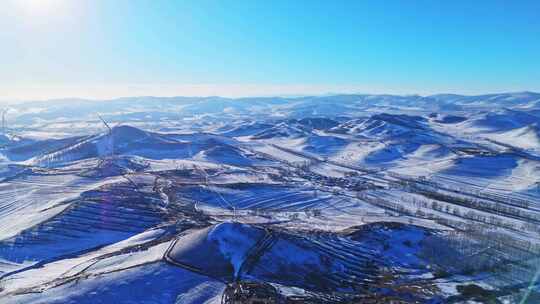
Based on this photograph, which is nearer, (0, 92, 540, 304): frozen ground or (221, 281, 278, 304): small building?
(221, 281, 278, 304): small building

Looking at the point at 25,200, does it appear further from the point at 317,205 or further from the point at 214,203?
the point at 317,205

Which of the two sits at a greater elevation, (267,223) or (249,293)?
(249,293)

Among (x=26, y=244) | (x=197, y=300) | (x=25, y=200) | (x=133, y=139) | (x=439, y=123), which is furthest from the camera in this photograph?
(x=439, y=123)

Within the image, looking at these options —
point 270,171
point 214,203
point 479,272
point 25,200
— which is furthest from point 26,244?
point 270,171

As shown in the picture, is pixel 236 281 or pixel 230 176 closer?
pixel 236 281

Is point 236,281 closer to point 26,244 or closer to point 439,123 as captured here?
point 26,244

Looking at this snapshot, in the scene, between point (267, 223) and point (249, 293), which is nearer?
point (249, 293)

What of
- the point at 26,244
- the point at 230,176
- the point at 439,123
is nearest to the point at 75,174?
the point at 230,176

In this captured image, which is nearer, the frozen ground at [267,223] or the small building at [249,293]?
the small building at [249,293]

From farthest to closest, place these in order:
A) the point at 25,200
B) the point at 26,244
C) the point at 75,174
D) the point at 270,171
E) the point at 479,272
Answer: the point at 270,171 → the point at 75,174 → the point at 25,200 → the point at 26,244 → the point at 479,272
